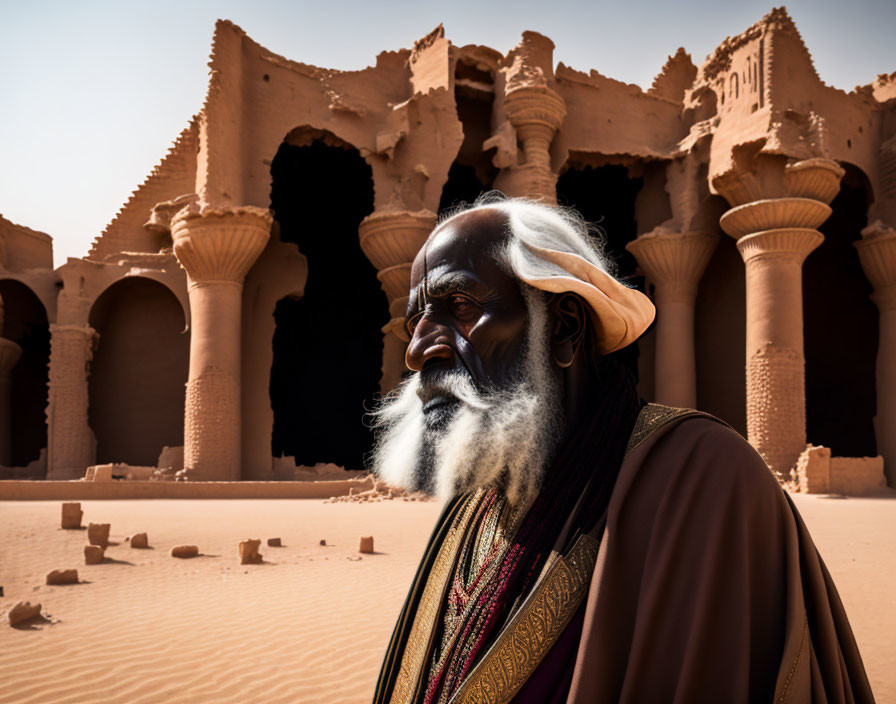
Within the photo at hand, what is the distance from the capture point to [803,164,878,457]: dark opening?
2455cm

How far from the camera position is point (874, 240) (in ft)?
60.1

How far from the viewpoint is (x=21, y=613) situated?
6031mm

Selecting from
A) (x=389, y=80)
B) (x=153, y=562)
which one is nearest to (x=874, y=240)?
(x=389, y=80)

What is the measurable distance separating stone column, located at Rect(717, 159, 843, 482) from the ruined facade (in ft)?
0.15

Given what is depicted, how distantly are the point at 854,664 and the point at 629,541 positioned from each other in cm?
48

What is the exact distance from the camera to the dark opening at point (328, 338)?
2684 cm

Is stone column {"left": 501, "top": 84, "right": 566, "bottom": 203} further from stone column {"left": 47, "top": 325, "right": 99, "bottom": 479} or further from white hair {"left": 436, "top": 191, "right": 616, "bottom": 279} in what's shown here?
white hair {"left": 436, "top": 191, "right": 616, "bottom": 279}

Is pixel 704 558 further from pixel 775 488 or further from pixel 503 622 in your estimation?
pixel 503 622

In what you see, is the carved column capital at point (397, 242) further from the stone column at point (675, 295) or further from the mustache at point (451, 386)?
the mustache at point (451, 386)

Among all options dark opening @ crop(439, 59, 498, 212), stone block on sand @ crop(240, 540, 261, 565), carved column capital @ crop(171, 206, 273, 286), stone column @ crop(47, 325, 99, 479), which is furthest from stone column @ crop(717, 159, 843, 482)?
stone column @ crop(47, 325, 99, 479)

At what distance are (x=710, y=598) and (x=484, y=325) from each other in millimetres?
772

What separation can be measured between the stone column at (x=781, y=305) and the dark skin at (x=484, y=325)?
15897 mm

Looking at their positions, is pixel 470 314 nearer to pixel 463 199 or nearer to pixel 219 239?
pixel 219 239

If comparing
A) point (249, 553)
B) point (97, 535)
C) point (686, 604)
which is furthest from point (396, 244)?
point (686, 604)
